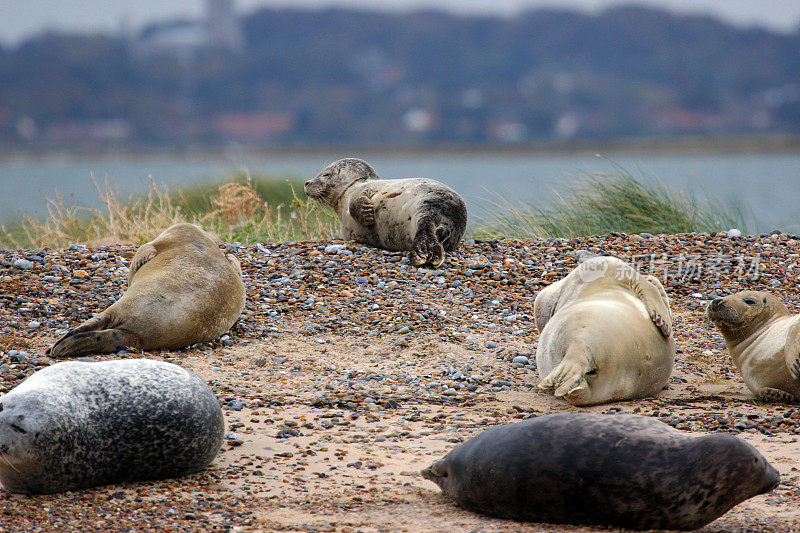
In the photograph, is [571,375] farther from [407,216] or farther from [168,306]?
[407,216]

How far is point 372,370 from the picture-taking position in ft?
18.0

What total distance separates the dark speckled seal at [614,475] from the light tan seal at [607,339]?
1254 mm

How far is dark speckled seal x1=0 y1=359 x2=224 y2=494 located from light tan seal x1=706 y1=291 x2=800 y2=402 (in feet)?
9.72

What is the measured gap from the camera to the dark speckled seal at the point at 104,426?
3.37 meters

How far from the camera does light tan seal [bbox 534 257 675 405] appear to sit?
4.64 m

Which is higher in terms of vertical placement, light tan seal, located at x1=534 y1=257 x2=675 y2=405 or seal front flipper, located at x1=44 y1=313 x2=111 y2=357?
light tan seal, located at x1=534 y1=257 x2=675 y2=405

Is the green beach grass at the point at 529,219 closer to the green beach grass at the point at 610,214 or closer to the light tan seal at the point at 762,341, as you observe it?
the green beach grass at the point at 610,214

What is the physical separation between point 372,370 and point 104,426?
2.23 metres

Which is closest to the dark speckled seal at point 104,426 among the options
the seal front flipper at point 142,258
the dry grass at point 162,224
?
the seal front flipper at point 142,258

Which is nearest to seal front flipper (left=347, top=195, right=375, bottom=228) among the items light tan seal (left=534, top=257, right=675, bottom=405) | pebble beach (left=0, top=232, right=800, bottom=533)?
pebble beach (left=0, top=232, right=800, bottom=533)

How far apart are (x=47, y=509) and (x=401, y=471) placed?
137 centimetres

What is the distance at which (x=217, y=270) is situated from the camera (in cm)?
607

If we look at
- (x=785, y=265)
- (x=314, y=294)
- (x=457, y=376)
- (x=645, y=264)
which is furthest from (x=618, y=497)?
(x=785, y=265)

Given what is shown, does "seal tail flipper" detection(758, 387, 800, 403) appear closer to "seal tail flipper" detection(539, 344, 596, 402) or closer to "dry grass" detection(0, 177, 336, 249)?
"seal tail flipper" detection(539, 344, 596, 402)
